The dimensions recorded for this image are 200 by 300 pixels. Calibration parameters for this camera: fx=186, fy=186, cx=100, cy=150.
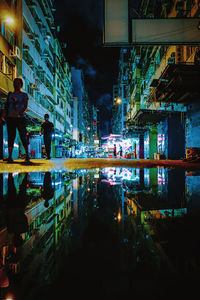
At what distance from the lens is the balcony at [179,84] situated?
11.5m

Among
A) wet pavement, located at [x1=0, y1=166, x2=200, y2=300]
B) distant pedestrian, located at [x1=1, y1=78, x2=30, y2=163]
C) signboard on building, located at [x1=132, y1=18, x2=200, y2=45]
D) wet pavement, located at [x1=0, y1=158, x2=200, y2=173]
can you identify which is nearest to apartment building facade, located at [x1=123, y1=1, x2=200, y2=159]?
signboard on building, located at [x1=132, y1=18, x2=200, y2=45]

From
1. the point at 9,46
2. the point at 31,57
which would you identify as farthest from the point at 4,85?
the point at 31,57

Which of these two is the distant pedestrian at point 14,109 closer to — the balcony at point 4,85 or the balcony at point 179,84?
the balcony at point 4,85

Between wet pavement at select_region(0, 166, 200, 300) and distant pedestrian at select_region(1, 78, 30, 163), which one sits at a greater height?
distant pedestrian at select_region(1, 78, 30, 163)

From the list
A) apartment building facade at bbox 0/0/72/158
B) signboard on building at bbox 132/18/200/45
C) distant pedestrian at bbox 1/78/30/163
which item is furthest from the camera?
apartment building facade at bbox 0/0/72/158

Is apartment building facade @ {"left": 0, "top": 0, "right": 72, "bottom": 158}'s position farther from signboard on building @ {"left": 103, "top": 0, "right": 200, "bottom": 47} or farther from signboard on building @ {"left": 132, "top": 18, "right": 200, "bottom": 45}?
signboard on building @ {"left": 132, "top": 18, "right": 200, "bottom": 45}

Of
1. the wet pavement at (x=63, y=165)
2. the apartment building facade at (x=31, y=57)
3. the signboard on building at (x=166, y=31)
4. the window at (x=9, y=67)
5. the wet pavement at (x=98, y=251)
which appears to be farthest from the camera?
the window at (x=9, y=67)

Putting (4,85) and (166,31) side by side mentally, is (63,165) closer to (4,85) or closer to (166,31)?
(166,31)

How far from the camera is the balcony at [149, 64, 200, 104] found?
1148 cm

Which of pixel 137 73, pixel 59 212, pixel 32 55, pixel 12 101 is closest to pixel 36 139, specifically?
pixel 32 55

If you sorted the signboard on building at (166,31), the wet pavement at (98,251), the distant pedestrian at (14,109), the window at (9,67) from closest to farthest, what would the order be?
the wet pavement at (98,251), the distant pedestrian at (14,109), the signboard on building at (166,31), the window at (9,67)

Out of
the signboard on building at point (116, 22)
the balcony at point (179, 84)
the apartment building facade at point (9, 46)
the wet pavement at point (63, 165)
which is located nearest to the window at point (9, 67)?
the apartment building facade at point (9, 46)

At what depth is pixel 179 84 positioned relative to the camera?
12625 millimetres

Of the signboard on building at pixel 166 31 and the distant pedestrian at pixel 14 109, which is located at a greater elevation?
the signboard on building at pixel 166 31
